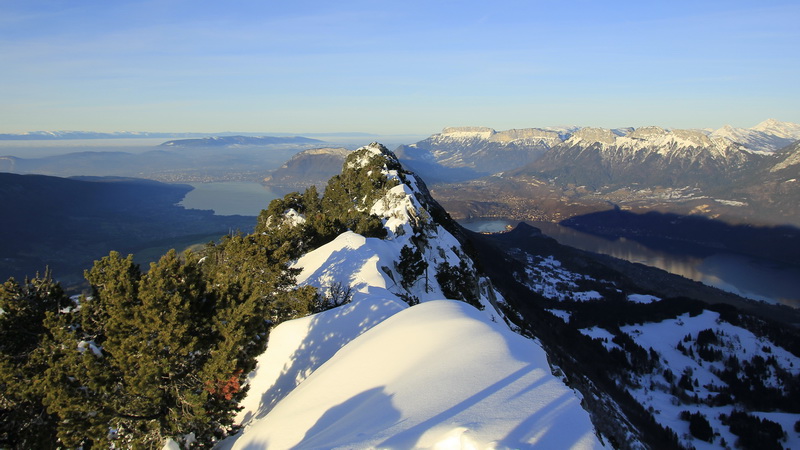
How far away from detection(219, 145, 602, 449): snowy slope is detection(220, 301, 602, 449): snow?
36 millimetres

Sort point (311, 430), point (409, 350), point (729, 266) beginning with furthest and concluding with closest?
1. point (729, 266)
2. point (409, 350)
3. point (311, 430)

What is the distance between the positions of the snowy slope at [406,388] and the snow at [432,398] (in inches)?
1.4

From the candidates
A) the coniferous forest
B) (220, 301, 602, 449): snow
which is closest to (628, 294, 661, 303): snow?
(220, 301, 602, 449): snow

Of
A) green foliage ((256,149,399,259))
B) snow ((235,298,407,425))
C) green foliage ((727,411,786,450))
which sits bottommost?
green foliage ((727,411,786,450))

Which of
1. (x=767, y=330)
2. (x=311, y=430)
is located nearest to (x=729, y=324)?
(x=767, y=330)

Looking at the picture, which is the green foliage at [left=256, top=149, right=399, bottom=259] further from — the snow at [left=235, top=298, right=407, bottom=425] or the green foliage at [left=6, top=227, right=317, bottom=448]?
the green foliage at [left=6, top=227, right=317, bottom=448]

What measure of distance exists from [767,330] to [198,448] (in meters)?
92.1

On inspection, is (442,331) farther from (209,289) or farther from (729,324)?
(729,324)

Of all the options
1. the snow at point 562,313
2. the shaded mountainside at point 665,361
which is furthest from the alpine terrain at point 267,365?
the snow at point 562,313

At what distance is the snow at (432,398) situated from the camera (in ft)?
34.7

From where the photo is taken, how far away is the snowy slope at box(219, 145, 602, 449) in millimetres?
10742

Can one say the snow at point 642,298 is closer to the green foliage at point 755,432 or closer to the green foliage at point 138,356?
the green foliage at point 755,432

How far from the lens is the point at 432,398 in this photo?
12.1 meters

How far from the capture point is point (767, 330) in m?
75.2
